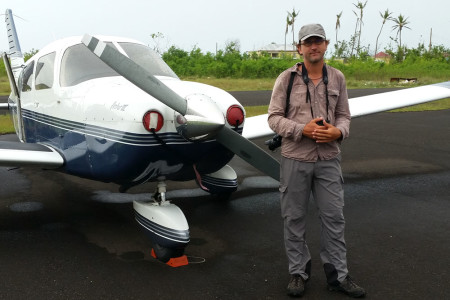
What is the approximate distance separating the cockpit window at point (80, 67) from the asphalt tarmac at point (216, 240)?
1.62m

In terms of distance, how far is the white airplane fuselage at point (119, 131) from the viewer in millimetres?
3801

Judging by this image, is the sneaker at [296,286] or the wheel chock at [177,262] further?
the wheel chock at [177,262]

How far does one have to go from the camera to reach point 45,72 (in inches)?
214

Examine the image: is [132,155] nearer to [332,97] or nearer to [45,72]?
[332,97]

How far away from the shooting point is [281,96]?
333 cm

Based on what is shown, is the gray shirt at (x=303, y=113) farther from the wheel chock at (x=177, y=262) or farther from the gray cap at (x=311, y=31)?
the wheel chock at (x=177, y=262)

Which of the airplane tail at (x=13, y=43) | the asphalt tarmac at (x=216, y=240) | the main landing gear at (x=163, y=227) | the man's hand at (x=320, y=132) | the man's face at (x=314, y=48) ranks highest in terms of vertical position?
the airplane tail at (x=13, y=43)

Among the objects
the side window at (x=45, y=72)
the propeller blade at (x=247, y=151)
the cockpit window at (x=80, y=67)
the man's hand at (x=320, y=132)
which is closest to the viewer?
the man's hand at (x=320, y=132)

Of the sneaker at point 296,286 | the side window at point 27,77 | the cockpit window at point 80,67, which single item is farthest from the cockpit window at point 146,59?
the sneaker at point 296,286

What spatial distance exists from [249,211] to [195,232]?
94 centimetres

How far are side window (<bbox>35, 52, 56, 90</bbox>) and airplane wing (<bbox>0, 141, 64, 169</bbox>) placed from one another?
0.82m

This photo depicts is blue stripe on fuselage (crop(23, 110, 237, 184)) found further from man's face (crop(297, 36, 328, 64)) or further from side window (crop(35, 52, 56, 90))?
man's face (crop(297, 36, 328, 64))

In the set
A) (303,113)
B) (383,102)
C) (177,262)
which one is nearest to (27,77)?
(177,262)

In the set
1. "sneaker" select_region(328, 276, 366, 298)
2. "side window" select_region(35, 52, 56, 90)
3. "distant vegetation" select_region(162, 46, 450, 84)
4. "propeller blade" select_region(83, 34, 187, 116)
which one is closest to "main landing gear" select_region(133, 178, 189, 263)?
"propeller blade" select_region(83, 34, 187, 116)
